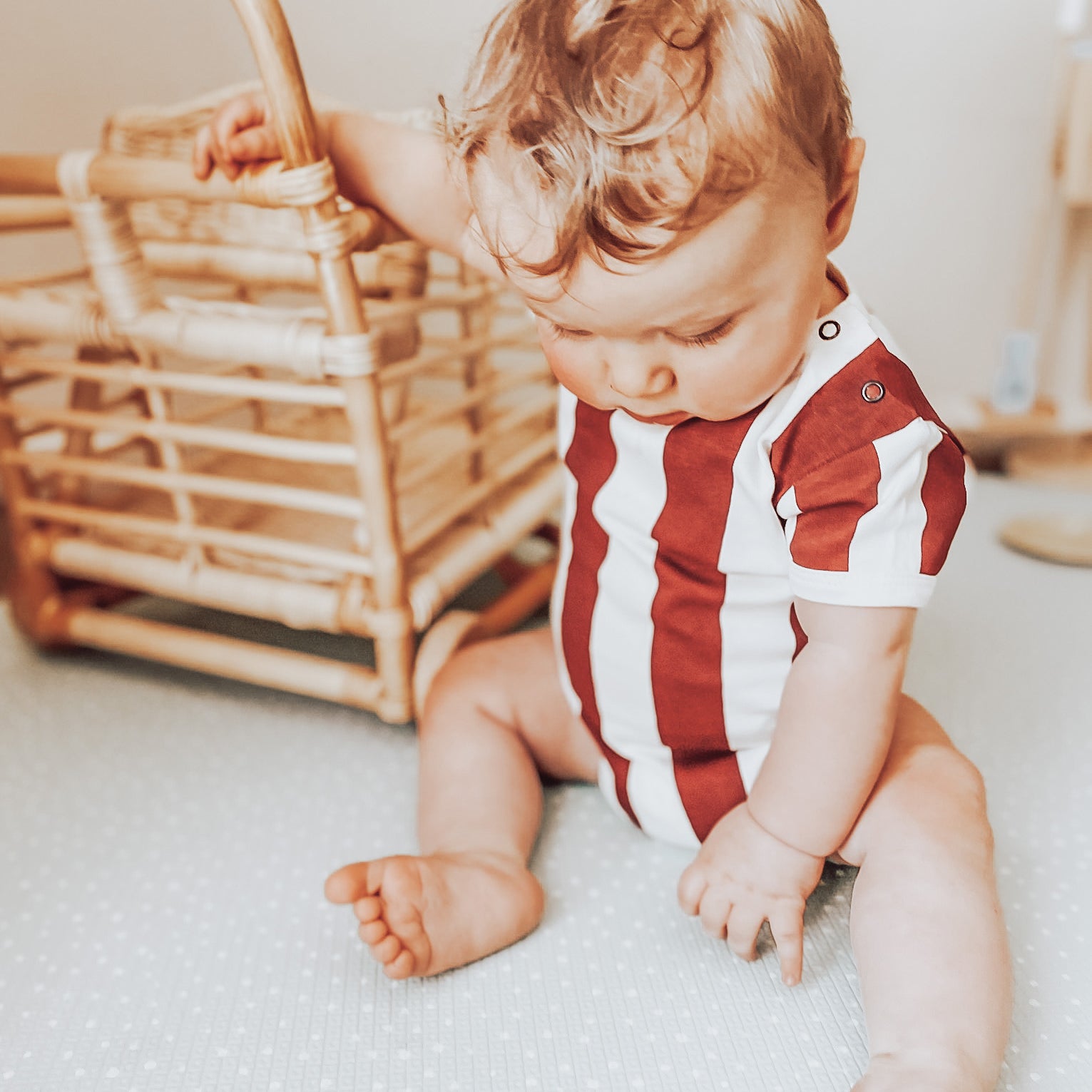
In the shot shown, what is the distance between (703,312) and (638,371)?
0.05m

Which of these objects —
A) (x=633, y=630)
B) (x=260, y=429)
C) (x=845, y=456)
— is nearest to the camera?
(x=845, y=456)

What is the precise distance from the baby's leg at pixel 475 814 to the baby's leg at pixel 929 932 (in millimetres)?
200

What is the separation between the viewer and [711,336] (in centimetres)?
48

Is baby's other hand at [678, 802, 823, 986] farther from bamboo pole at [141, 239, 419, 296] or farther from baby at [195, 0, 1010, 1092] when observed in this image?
bamboo pole at [141, 239, 419, 296]

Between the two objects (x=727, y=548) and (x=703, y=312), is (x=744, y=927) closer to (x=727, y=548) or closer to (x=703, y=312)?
(x=727, y=548)

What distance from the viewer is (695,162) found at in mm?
424

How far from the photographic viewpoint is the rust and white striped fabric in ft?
1.70

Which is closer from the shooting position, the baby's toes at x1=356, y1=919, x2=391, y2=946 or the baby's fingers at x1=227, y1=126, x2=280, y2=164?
the baby's toes at x1=356, y1=919, x2=391, y2=946

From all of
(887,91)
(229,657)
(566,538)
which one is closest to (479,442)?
(566,538)

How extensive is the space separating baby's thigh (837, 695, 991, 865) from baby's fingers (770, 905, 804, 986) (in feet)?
0.18

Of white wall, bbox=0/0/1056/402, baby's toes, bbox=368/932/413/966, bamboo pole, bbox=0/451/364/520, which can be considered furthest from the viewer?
white wall, bbox=0/0/1056/402

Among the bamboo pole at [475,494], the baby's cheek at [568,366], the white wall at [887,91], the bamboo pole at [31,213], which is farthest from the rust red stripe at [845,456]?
the bamboo pole at [31,213]

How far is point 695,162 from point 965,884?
381mm

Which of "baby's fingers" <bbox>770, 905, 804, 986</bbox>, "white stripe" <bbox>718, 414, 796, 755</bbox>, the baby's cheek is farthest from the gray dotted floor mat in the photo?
the baby's cheek
